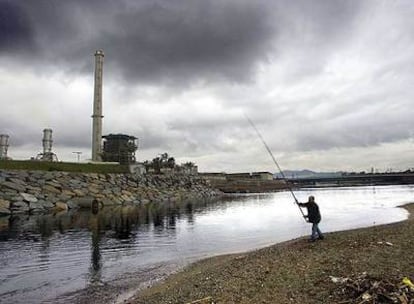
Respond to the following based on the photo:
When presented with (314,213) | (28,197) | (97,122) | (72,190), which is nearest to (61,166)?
(72,190)

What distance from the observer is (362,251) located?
14953 millimetres

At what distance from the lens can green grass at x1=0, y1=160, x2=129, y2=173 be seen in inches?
2342

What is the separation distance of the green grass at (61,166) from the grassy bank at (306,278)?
5135 centimetres

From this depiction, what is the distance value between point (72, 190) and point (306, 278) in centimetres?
5201

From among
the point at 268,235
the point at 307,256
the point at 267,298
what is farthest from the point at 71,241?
the point at 267,298

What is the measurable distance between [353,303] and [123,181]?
217 feet

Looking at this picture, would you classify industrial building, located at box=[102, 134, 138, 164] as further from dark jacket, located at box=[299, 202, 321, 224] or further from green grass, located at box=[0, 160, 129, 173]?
dark jacket, located at box=[299, 202, 321, 224]

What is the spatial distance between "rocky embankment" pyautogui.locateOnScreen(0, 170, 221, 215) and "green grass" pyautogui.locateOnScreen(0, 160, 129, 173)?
353 centimetres

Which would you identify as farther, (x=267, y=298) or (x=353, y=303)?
(x=267, y=298)

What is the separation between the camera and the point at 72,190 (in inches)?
2288

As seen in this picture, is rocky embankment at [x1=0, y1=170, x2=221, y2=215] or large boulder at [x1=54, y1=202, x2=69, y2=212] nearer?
rocky embankment at [x1=0, y1=170, x2=221, y2=215]

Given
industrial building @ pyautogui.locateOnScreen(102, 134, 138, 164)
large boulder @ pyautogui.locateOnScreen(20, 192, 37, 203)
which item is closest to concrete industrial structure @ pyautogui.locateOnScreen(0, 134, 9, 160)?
industrial building @ pyautogui.locateOnScreen(102, 134, 138, 164)

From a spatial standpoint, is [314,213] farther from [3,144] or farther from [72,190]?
[3,144]

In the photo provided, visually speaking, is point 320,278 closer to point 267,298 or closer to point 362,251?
point 267,298
